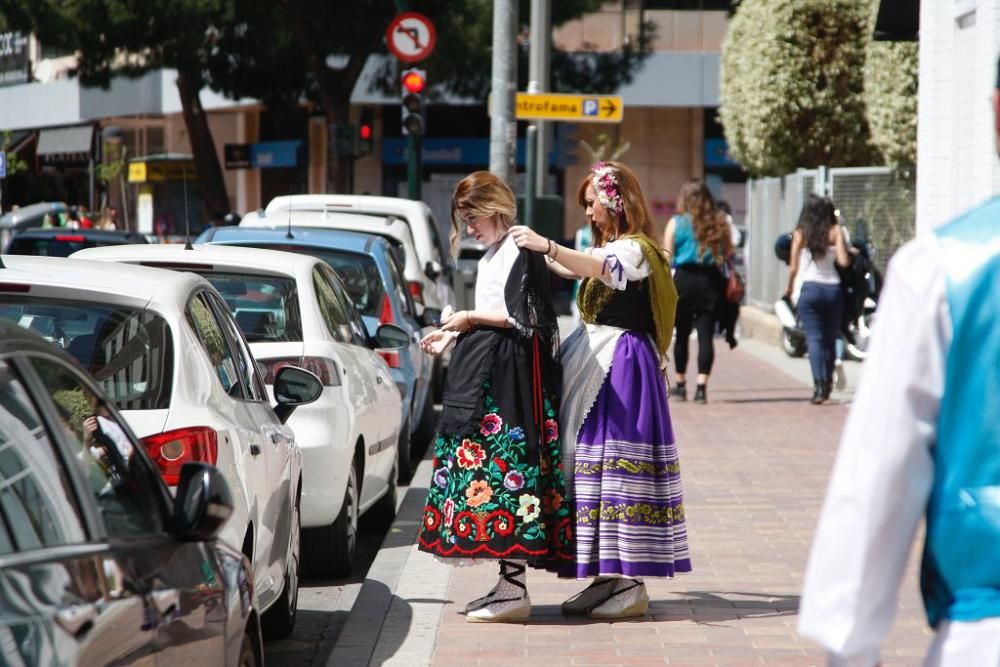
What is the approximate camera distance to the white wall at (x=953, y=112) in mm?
10336

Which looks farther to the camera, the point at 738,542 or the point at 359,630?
the point at 738,542

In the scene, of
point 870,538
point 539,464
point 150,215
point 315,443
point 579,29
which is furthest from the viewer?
point 150,215

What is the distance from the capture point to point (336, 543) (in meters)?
7.95

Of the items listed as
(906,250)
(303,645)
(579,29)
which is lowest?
(303,645)

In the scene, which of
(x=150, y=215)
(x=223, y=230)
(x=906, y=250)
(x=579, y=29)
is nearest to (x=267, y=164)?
(x=150, y=215)

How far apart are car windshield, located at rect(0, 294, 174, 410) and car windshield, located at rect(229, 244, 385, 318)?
5.48 m

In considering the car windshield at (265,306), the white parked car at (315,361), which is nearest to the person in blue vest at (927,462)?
the white parked car at (315,361)

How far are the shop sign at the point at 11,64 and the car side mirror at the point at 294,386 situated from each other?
40.9 ft

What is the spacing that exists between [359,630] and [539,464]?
0.90 meters

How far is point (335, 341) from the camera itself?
838 cm

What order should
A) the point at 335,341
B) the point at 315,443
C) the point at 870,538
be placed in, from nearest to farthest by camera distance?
the point at 870,538, the point at 315,443, the point at 335,341

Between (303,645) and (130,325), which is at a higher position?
(130,325)

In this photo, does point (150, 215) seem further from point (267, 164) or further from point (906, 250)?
point (906, 250)

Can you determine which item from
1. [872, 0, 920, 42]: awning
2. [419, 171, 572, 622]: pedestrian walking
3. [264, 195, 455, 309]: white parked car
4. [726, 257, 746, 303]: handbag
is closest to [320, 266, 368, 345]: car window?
[419, 171, 572, 622]: pedestrian walking
